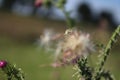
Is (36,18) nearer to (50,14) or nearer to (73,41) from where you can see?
(50,14)

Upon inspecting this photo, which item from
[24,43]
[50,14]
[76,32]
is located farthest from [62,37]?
[50,14]

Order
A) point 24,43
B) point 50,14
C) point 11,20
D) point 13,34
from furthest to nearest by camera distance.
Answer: point 50,14 → point 11,20 → point 13,34 → point 24,43

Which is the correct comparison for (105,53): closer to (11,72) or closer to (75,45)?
(75,45)

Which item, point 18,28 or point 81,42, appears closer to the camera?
point 81,42

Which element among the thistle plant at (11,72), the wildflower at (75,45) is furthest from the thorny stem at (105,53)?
the thistle plant at (11,72)

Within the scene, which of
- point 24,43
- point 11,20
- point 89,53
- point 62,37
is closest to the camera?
point 89,53

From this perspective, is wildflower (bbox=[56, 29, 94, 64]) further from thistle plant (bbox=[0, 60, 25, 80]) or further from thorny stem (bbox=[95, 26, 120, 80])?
thistle plant (bbox=[0, 60, 25, 80])

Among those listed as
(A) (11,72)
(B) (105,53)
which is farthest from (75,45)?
(A) (11,72)

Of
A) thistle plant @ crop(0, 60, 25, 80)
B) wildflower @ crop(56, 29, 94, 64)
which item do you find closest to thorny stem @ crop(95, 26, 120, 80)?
wildflower @ crop(56, 29, 94, 64)

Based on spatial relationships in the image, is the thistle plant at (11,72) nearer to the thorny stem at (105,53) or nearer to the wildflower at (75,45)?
the wildflower at (75,45)
